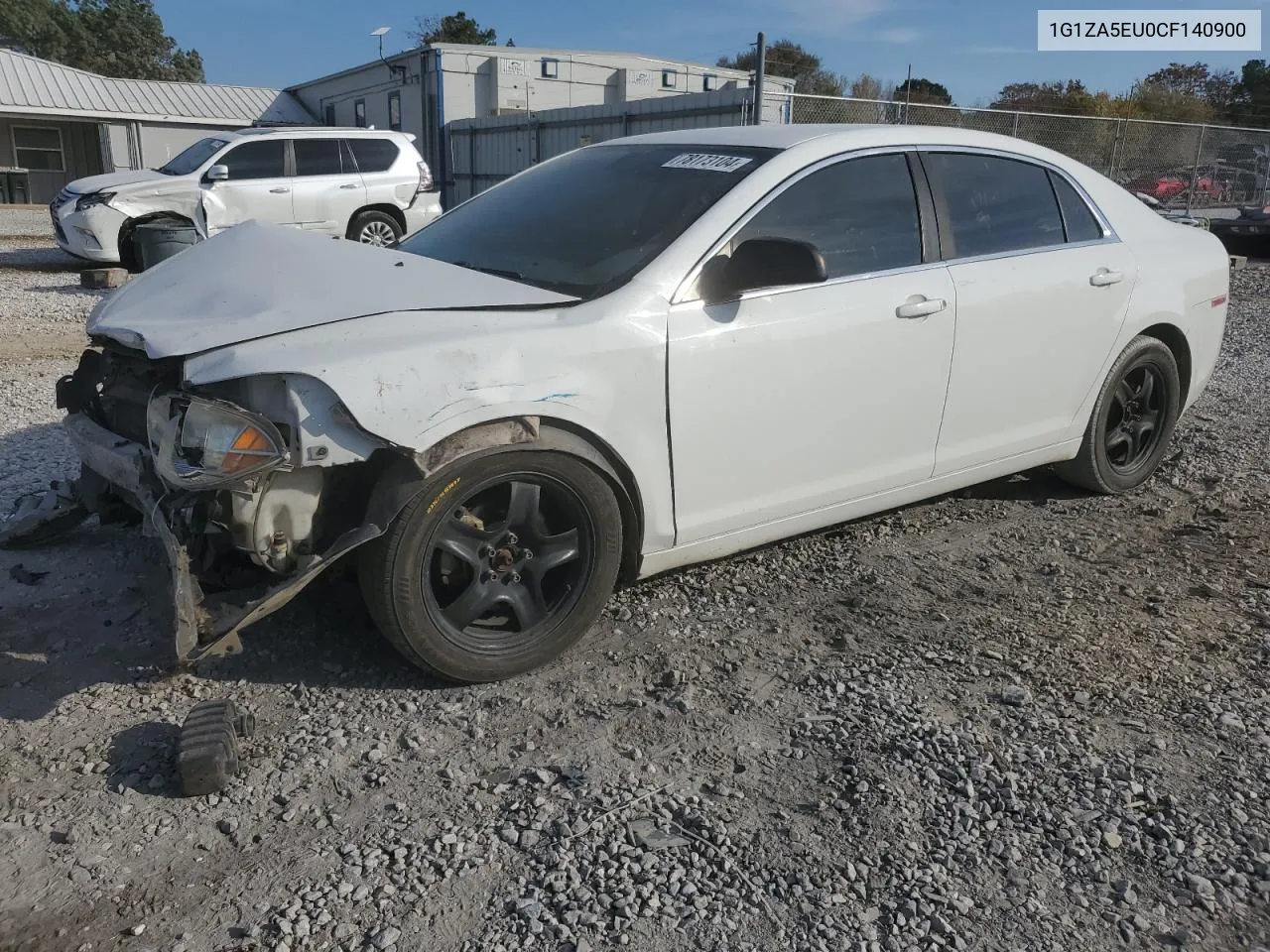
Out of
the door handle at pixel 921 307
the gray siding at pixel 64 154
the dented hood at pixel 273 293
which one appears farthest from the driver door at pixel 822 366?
the gray siding at pixel 64 154

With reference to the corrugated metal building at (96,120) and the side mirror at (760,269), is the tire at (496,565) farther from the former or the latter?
the corrugated metal building at (96,120)

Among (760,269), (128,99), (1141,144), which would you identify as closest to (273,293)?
(760,269)

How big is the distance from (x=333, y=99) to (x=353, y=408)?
33.2 meters

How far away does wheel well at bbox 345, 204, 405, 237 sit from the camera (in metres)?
14.3

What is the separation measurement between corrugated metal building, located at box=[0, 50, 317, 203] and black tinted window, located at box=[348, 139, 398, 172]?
2254cm

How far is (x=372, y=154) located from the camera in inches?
567

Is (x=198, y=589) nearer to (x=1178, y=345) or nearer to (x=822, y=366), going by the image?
(x=822, y=366)

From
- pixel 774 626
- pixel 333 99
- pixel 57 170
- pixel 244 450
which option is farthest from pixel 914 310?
pixel 57 170

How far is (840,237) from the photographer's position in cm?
390

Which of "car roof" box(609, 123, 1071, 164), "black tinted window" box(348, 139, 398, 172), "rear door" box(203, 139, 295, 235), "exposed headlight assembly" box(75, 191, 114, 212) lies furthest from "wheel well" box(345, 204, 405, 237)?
"car roof" box(609, 123, 1071, 164)

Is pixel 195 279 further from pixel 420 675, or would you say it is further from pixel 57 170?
pixel 57 170

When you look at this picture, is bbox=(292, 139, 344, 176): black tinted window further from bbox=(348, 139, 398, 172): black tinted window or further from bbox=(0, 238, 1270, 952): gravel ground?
bbox=(0, 238, 1270, 952): gravel ground

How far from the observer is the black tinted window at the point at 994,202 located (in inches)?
168

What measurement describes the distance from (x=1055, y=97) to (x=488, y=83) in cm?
2055
